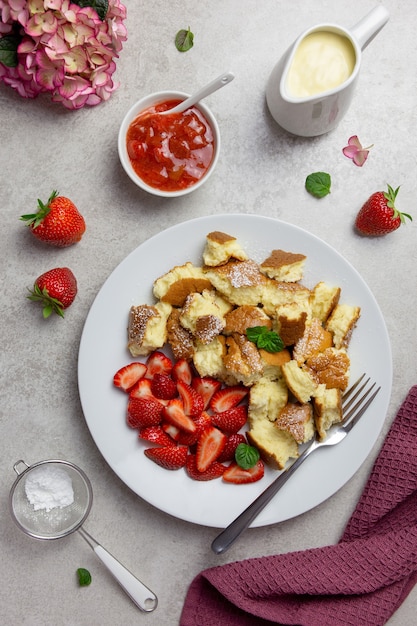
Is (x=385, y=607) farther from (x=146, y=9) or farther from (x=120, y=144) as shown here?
(x=146, y=9)

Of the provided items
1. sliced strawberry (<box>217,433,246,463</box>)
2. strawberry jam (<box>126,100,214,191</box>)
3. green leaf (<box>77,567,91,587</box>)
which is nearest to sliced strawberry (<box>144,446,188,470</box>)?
sliced strawberry (<box>217,433,246,463</box>)

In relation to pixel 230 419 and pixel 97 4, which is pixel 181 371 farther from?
pixel 97 4

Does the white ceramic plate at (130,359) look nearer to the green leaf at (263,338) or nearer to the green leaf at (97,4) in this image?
the green leaf at (263,338)

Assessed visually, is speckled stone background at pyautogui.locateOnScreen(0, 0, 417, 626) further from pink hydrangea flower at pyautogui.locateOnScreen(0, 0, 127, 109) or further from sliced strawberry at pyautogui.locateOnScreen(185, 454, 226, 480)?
sliced strawberry at pyautogui.locateOnScreen(185, 454, 226, 480)

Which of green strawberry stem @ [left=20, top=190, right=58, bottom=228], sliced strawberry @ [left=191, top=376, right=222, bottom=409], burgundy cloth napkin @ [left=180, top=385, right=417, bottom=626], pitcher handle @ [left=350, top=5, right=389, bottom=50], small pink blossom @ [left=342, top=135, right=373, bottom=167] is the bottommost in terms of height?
burgundy cloth napkin @ [left=180, top=385, right=417, bottom=626]

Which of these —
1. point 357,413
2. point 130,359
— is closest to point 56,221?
point 130,359

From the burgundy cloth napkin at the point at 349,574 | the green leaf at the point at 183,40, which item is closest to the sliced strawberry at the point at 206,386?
the burgundy cloth napkin at the point at 349,574

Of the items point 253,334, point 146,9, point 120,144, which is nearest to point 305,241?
point 253,334
